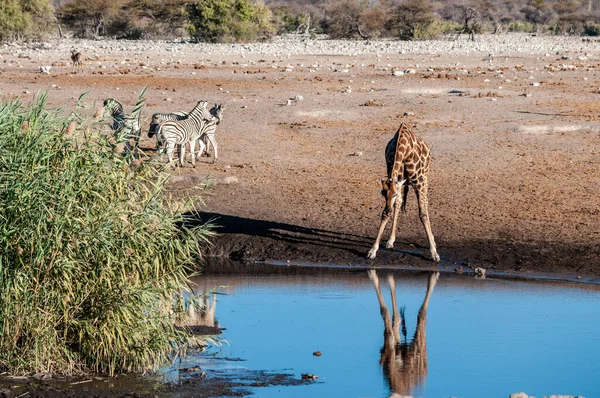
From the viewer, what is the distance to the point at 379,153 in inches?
711

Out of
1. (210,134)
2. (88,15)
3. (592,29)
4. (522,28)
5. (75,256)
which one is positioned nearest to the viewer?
(75,256)

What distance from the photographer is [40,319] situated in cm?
763

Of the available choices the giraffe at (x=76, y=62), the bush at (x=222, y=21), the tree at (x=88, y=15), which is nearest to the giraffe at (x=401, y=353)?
the giraffe at (x=76, y=62)

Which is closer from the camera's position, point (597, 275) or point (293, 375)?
point (293, 375)

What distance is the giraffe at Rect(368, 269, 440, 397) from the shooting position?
26.1ft

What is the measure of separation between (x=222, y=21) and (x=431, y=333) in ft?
121

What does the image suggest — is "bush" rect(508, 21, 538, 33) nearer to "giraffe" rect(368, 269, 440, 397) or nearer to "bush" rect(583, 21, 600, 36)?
"bush" rect(583, 21, 600, 36)

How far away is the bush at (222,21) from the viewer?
44.7 metres

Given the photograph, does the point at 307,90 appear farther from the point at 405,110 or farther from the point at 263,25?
the point at 263,25

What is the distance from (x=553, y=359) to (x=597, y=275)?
3.48 m

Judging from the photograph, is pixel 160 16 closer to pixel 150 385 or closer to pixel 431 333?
pixel 431 333

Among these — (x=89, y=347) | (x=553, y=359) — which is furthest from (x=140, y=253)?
(x=553, y=359)

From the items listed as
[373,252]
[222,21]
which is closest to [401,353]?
[373,252]

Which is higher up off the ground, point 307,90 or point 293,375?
point 307,90
